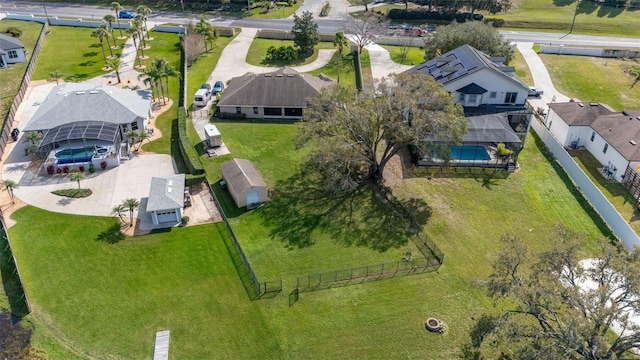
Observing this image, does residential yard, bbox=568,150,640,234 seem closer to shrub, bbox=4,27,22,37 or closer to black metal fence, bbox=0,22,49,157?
black metal fence, bbox=0,22,49,157

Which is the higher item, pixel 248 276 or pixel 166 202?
pixel 166 202

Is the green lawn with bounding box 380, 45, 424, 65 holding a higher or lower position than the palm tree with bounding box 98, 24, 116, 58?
lower

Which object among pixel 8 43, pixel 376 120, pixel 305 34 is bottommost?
pixel 376 120

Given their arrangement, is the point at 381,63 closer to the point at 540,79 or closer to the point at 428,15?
the point at 540,79

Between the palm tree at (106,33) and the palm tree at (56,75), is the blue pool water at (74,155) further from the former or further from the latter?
the palm tree at (106,33)

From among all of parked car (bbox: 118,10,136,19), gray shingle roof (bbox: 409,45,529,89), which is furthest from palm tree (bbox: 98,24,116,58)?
gray shingle roof (bbox: 409,45,529,89)

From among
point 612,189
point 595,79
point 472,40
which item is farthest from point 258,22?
point 612,189
